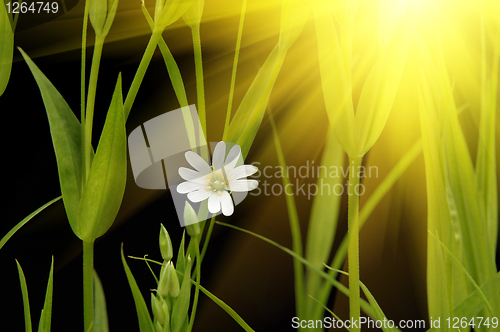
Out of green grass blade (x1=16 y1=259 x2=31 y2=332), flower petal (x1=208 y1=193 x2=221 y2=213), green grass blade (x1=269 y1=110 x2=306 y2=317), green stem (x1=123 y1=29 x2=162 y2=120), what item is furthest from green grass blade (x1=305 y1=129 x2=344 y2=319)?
green grass blade (x1=16 y1=259 x2=31 y2=332)

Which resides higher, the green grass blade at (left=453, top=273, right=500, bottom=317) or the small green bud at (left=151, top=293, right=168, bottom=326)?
the small green bud at (left=151, top=293, right=168, bottom=326)

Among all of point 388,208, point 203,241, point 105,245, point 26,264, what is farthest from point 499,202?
point 26,264

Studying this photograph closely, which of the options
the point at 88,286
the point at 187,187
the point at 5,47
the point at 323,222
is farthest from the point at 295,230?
the point at 5,47

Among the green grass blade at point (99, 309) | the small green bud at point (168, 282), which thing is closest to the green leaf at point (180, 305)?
the small green bud at point (168, 282)

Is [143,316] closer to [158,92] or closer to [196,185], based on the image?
[196,185]

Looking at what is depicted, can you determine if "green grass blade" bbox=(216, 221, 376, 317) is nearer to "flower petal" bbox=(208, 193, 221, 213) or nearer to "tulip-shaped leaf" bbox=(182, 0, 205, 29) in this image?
"flower petal" bbox=(208, 193, 221, 213)
